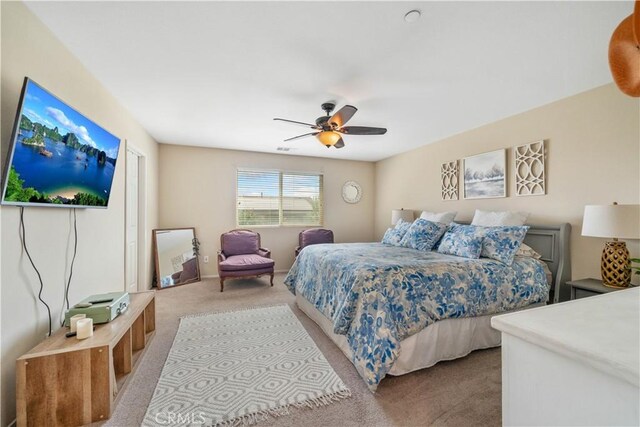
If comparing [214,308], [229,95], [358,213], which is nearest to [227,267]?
[214,308]

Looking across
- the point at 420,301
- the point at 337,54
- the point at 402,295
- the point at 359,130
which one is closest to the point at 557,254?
the point at 420,301

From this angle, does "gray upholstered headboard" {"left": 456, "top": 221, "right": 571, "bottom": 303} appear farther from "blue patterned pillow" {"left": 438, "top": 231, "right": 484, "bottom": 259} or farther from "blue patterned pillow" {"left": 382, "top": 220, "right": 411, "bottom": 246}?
"blue patterned pillow" {"left": 382, "top": 220, "right": 411, "bottom": 246}

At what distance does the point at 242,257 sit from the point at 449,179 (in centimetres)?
366

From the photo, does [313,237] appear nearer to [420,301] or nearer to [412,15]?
[420,301]

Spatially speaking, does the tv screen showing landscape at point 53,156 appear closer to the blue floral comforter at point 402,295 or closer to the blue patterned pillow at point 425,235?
the blue floral comforter at point 402,295

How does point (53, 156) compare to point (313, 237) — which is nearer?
point (53, 156)

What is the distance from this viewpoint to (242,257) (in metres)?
4.48

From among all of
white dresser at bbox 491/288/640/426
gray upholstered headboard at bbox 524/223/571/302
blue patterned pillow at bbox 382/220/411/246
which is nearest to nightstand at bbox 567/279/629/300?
gray upholstered headboard at bbox 524/223/571/302

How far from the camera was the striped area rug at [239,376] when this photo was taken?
5.34 feet

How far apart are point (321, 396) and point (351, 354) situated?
44 cm

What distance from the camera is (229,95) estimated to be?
8.97 feet

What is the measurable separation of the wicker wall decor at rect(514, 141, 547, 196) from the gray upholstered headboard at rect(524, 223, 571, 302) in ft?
1.50

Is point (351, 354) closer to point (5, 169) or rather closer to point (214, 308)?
point (214, 308)

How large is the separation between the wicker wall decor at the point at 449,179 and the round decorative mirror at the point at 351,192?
2.09 meters
